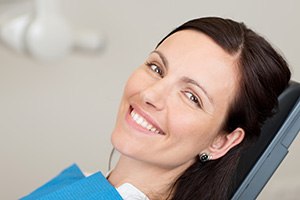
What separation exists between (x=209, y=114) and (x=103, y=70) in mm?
800

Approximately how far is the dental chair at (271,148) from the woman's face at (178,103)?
0.38ft

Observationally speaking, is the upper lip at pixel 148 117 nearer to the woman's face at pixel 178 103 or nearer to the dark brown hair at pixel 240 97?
the woman's face at pixel 178 103

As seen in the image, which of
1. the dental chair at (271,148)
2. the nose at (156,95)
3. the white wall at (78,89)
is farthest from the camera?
the white wall at (78,89)

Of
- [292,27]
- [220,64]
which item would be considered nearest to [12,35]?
[220,64]

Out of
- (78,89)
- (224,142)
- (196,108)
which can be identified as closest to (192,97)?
(196,108)

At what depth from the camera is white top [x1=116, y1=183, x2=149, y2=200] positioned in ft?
3.37

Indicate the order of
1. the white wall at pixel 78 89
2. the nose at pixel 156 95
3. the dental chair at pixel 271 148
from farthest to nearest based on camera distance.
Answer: the white wall at pixel 78 89
the dental chair at pixel 271 148
the nose at pixel 156 95

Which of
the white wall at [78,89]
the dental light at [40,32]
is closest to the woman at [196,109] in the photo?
the dental light at [40,32]

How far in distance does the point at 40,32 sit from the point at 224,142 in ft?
1.37

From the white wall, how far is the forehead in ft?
2.20

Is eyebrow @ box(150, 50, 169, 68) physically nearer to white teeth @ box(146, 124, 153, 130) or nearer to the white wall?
white teeth @ box(146, 124, 153, 130)

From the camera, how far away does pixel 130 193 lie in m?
1.03

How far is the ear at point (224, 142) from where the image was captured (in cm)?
105

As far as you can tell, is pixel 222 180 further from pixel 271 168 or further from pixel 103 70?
pixel 103 70
